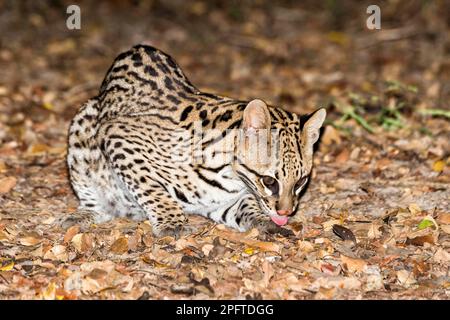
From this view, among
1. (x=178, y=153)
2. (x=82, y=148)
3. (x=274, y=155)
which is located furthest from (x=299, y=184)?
(x=82, y=148)

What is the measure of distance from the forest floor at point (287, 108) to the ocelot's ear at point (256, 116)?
3.59 ft

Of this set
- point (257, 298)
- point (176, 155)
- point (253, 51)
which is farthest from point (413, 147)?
point (253, 51)

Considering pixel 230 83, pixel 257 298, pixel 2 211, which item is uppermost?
pixel 230 83

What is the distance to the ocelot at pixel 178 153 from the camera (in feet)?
22.6

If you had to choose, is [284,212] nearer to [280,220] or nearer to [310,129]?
[280,220]

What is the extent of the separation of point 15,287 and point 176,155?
206cm

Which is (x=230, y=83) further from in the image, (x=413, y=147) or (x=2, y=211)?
(x=2, y=211)

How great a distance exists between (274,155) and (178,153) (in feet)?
3.61

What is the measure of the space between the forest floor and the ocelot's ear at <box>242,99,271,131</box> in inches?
43.1

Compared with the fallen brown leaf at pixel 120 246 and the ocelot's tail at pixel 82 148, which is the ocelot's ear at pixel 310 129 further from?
the ocelot's tail at pixel 82 148

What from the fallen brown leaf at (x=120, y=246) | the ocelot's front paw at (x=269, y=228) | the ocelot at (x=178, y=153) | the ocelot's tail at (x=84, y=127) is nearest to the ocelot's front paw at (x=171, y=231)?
the ocelot at (x=178, y=153)

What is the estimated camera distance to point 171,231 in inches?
284

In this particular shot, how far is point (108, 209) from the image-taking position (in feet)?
27.0

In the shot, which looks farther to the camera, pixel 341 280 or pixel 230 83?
pixel 230 83
